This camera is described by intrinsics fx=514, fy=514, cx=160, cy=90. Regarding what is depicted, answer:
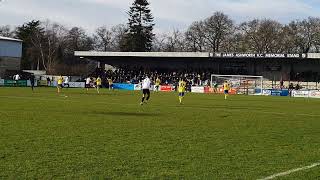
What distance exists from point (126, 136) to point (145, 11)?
102 m

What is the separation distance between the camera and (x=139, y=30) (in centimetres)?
11150

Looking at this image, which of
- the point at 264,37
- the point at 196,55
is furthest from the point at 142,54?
the point at 264,37

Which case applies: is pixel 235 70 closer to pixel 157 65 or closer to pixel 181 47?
pixel 157 65

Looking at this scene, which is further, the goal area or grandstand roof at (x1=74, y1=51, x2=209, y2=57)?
grandstand roof at (x1=74, y1=51, x2=209, y2=57)

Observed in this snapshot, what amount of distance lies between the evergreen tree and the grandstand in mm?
18287

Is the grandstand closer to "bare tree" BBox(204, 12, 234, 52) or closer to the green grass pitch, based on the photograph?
"bare tree" BBox(204, 12, 234, 52)

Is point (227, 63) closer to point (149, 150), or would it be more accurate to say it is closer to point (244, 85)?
point (244, 85)

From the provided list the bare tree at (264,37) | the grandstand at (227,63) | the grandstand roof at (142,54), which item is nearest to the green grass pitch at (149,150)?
the grandstand at (227,63)

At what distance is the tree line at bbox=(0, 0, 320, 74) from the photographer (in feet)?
313

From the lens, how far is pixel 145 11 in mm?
114062

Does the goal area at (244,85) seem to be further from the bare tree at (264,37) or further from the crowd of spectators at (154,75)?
the bare tree at (264,37)

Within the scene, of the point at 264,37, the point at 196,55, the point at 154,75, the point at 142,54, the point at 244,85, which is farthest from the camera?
the point at 264,37

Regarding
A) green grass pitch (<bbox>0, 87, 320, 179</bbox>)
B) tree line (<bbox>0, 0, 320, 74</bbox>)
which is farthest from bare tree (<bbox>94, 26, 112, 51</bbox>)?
green grass pitch (<bbox>0, 87, 320, 179</bbox>)

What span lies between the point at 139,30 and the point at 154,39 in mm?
10998
